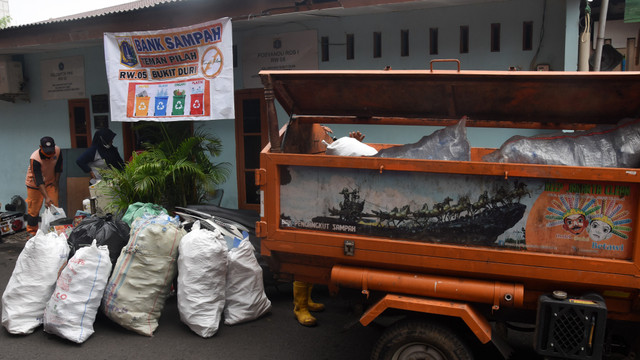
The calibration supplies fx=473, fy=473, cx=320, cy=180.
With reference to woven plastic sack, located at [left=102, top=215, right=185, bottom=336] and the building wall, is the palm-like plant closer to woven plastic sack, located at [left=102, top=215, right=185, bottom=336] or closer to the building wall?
the building wall

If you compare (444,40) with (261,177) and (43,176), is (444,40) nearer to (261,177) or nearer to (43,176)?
(261,177)

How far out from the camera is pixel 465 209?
2.70 metres

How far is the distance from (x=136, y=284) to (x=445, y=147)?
273cm

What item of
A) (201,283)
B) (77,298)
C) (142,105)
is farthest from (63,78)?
(201,283)

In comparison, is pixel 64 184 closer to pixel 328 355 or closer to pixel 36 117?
pixel 36 117

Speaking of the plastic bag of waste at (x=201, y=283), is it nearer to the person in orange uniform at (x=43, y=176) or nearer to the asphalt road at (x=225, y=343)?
the asphalt road at (x=225, y=343)

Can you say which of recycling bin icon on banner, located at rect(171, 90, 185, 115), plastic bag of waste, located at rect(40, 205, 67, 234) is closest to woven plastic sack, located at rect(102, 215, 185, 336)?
recycling bin icon on banner, located at rect(171, 90, 185, 115)

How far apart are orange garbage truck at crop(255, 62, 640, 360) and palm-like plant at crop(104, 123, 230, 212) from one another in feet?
9.10

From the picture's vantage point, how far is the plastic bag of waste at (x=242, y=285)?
13.4ft

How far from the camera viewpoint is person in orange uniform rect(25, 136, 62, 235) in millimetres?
6715

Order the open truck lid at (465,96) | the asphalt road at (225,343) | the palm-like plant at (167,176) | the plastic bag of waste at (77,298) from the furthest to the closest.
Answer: the palm-like plant at (167,176), the plastic bag of waste at (77,298), the asphalt road at (225,343), the open truck lid at (465,96)

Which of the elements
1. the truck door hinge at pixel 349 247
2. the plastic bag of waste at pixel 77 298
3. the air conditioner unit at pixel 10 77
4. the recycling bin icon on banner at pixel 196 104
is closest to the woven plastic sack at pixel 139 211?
the plastic bag of waste at pixel 77 298

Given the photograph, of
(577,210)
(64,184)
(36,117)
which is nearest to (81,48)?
(36,117)

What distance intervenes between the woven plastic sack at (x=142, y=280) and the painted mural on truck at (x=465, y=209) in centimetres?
149
